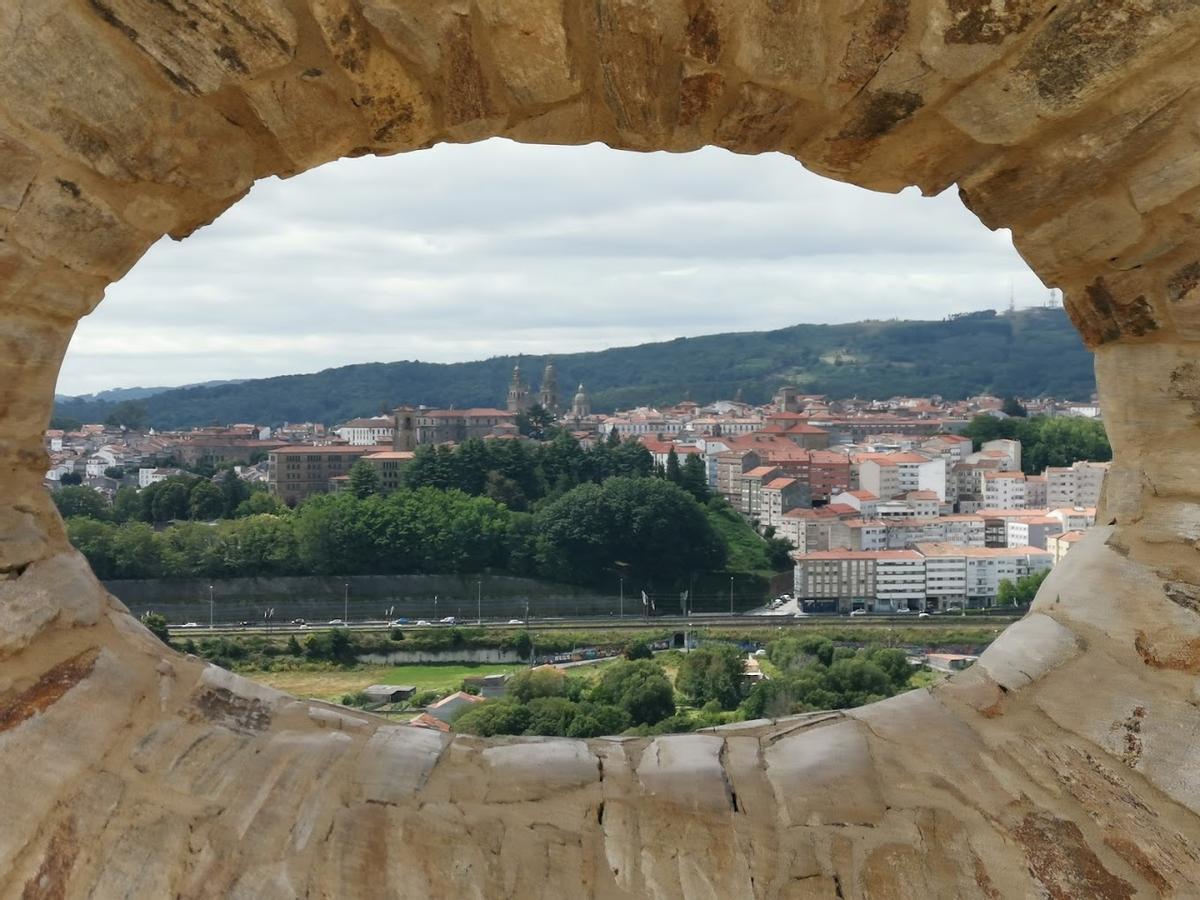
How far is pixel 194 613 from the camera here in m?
27.8

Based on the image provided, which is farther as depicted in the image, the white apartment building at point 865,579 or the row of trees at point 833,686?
the white apartment building at point 865,579

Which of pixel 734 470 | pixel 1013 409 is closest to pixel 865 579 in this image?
pixel 734 470

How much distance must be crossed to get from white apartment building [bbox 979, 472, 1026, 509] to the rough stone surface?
3816 cm

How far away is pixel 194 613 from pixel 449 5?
93.8 ft

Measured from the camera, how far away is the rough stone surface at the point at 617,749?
122 centimetres

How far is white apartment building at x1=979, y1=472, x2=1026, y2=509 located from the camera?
3762 centimetres

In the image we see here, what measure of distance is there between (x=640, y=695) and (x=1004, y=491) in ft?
86.0

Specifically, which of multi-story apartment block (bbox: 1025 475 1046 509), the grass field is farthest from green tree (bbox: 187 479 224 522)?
multi-story apartment block (bbox: 1025 475 1046 509)

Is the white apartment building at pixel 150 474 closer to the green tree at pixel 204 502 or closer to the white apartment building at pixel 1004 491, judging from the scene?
the green tree at pixel 204 502

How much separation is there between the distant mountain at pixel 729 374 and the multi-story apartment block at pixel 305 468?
143 ft

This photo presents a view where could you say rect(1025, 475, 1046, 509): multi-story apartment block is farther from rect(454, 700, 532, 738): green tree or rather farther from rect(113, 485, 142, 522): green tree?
rect(454, 700, 532, 738): green tree

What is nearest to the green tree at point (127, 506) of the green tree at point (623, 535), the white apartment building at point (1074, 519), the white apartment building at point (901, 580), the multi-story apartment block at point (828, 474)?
the green tree at point (623, 535)

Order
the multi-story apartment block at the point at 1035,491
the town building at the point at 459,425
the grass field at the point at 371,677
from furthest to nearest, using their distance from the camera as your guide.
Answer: the town building at the point at 459,425, the multi-story apartment block at the point at 1035,491, the grass field at the point at 371,677

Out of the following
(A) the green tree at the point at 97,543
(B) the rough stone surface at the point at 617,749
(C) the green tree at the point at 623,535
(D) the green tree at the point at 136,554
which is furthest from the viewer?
(C) the green tree at the point at 623,535
